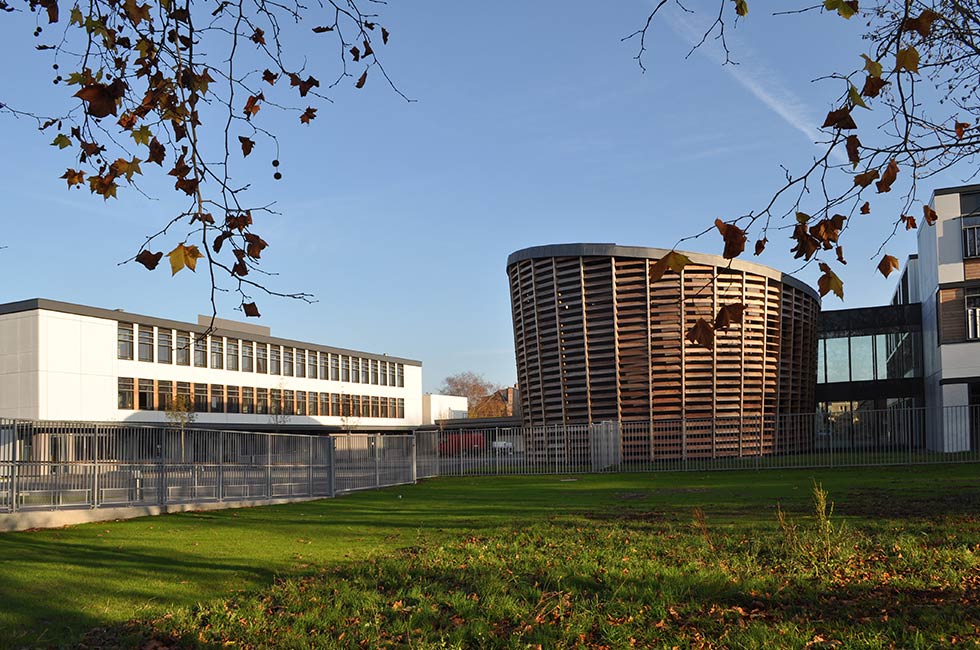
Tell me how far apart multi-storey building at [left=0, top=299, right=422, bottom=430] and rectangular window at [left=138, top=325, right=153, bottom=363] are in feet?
0.23

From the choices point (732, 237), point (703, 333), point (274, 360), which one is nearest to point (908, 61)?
point (732, 237)

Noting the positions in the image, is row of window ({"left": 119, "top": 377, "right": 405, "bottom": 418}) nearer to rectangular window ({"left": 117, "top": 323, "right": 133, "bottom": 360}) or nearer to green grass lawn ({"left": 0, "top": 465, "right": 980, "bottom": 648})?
rectangular window ({"left": 117, "top": 323, "right": 133, "bottom": 360})

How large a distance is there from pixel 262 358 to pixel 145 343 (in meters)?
12.4

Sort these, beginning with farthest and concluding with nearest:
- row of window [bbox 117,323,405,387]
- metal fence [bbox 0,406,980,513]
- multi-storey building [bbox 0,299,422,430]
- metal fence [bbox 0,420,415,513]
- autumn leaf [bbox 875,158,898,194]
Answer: row of window [bbox 117,323,405,387]
multi-storey building [bbox 0,299,422,430]
metal fence [bbox 0,406,980,513]
metal fence [bbox 0,420,415,513]
autumn leaf [bbox 875,158,898,194]

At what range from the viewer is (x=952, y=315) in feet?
115

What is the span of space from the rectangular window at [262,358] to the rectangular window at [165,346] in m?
8.88

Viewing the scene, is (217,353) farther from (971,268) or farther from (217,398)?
(971,268)

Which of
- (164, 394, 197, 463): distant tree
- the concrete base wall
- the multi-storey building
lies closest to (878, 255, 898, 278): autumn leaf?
the concrete base wall

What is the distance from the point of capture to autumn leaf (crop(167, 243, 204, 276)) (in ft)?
13.3

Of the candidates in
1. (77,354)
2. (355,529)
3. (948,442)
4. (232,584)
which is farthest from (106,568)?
(77,354)

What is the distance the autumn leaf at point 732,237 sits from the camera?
3.63m

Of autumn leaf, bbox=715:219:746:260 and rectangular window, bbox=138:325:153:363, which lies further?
rectangular window, bbox=138:325:153:363

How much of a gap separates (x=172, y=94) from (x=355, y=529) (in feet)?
34.5

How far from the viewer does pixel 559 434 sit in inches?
1235
